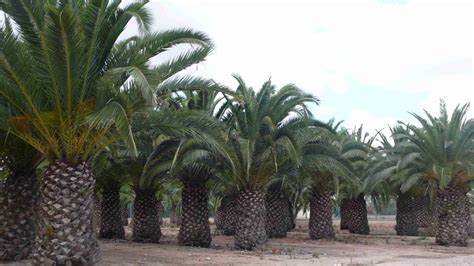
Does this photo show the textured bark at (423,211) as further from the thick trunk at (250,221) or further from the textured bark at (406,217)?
the thick trunk at (250,221)

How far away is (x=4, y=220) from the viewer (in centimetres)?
1207

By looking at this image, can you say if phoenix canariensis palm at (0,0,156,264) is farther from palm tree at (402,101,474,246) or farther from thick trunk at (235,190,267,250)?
palm tree at (402,101,474,246)

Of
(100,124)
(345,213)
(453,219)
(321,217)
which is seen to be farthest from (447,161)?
(100,124)

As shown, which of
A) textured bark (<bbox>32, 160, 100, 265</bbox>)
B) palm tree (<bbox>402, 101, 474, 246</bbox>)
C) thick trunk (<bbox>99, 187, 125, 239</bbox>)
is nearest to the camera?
textured bark (<bbox>32, 160, 100, 265</bbox>)

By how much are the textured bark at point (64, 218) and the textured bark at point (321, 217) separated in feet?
53.2

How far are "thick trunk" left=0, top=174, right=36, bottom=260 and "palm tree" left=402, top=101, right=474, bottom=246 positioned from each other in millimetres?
15691

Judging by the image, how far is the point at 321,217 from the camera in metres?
26.1

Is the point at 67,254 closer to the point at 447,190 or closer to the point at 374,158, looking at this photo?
the point at 447,190

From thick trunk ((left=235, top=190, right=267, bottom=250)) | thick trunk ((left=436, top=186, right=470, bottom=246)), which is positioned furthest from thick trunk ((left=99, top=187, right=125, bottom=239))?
thick trunk ((left=436, top=186, right=470, bottom=246))

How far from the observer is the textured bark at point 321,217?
25.7 m

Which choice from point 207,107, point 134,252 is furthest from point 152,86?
point 207,107

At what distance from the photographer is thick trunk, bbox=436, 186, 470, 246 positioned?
22.8 meters

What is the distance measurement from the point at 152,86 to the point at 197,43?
7.94 feet

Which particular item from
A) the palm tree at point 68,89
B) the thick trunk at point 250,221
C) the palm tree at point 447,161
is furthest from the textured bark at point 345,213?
the palm tree at point 68,89
